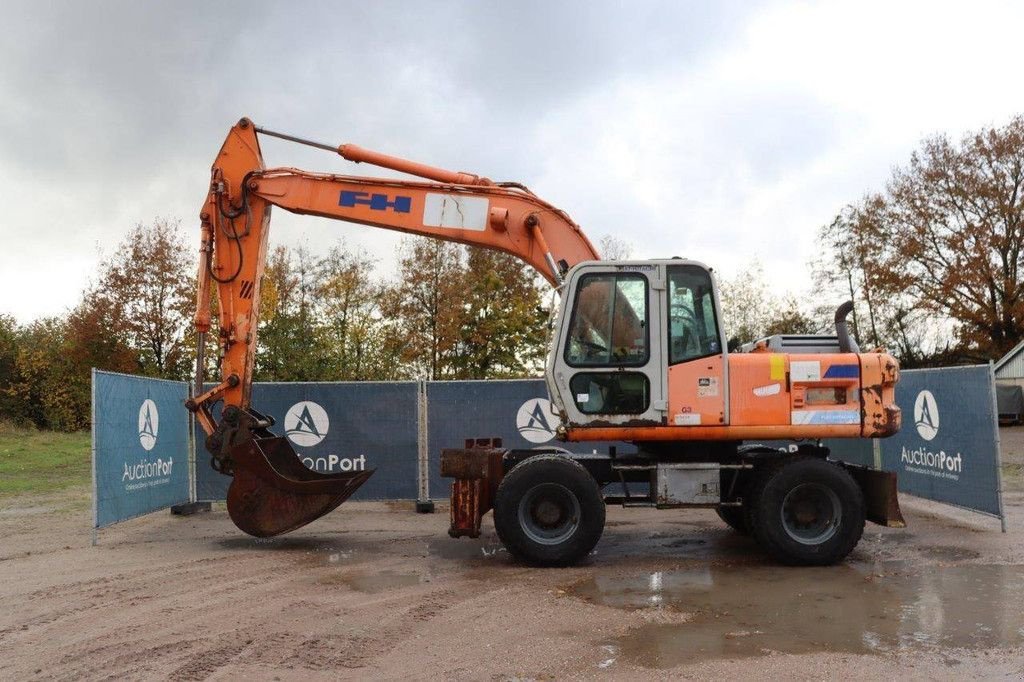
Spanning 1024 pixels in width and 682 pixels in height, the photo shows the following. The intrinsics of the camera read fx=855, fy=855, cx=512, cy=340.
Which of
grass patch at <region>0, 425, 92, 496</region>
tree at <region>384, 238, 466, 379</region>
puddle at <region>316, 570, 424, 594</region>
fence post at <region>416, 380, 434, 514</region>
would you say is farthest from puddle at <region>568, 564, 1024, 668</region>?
tree at <region>384, 238, 466, 379</region>

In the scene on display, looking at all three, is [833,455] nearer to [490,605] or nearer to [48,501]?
[490,605]

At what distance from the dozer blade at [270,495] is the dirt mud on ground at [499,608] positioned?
361 millimetres

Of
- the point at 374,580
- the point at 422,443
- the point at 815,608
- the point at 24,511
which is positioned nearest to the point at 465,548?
the point at 374,580

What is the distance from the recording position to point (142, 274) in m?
32.2

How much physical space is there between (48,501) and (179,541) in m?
5.84

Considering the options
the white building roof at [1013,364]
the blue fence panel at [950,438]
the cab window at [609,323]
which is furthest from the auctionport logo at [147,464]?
the white building roof at [1013,364]

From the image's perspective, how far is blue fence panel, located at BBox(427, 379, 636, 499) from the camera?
12.6m

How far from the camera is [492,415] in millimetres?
12625

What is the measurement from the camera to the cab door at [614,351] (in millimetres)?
8328

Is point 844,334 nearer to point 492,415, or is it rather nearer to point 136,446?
point 492,415

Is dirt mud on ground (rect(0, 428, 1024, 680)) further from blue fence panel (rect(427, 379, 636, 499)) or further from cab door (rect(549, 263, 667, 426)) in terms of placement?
blue fence panel (rect(427, 379, 636, 499))

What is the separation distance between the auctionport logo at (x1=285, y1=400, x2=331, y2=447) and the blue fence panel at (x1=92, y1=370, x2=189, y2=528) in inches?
57.5

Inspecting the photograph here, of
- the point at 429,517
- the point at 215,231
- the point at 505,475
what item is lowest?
the point at 429,517

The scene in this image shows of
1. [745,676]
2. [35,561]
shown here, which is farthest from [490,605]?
[35,561]
